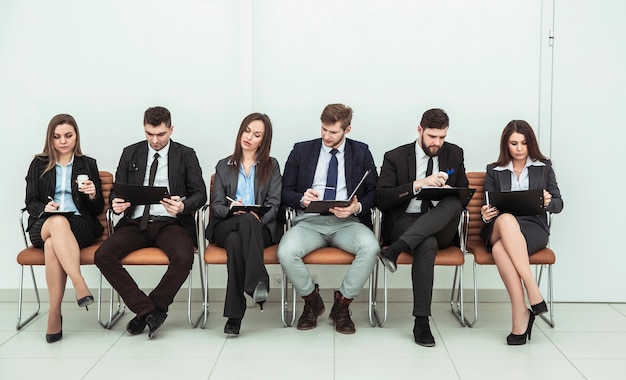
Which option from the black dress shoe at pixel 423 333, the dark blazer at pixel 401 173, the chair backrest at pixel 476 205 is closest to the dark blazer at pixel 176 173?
the dark blazer at pixel 401 173

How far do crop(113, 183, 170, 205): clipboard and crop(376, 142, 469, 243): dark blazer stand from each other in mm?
1294

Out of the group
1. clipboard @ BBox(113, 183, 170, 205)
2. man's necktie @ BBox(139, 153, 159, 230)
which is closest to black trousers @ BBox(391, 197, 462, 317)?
clipboard @ BBox(113, 183, 170, 205)

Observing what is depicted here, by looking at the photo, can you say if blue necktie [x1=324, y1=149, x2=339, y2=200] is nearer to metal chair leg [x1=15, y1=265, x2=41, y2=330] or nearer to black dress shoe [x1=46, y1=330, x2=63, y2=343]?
black dress shoe [x1=46, y1=330, x2=63, y2=343]

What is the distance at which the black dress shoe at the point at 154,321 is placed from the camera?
435 cm

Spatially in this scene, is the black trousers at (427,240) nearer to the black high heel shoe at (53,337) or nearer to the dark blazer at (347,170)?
the dark blazer at (347,170)

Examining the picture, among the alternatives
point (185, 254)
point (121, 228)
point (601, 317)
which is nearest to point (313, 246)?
point (185, 254)

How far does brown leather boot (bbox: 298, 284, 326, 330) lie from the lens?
4.60m

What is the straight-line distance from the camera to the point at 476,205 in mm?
4945

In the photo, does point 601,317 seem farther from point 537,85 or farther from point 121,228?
point 121,228

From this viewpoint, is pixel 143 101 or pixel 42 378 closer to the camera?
pixel 42 378

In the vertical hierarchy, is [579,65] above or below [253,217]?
above

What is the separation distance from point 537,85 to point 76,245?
3149 millimetres

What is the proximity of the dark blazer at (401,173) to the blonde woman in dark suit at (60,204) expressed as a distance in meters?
1.75

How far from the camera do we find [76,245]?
176 inches
